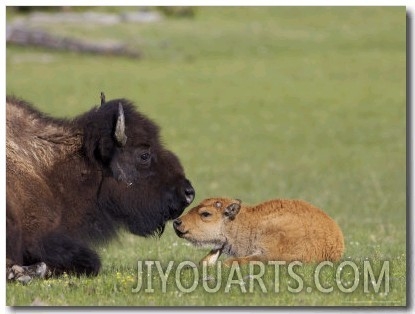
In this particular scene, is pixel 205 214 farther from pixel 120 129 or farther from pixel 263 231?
pixel 120 129

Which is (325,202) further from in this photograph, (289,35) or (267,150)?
(289,35)

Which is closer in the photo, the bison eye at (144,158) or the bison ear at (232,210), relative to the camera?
the bison ear at (232,210)

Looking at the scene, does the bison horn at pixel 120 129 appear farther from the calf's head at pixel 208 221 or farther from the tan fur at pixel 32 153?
the calf's head at pixel 208 221

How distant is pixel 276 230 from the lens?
10633 millimetres

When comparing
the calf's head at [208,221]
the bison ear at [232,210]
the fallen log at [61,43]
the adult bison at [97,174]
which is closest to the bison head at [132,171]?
the adult bison at [97,174]

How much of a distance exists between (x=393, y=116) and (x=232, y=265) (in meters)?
30.6

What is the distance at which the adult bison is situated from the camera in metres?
10.6

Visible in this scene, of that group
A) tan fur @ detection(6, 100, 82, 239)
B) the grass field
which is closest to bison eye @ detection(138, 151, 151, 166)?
tan fur @ detection(6, 100, 82, 239)

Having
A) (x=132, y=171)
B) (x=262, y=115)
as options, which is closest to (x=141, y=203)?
(x=132, y=171)

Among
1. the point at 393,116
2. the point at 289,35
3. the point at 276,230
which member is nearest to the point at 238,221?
the point at 276,230

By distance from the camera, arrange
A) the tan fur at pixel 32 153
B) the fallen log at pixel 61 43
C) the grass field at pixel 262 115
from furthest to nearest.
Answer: the fallen log at pixel 61 43, the tan fur at pixel 32 153, the grass field at pixel 262 115

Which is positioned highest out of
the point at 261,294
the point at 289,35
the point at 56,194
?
the point at 289,35

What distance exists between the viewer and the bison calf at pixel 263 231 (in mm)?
10570

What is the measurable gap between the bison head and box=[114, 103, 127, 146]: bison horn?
0.04 feet
